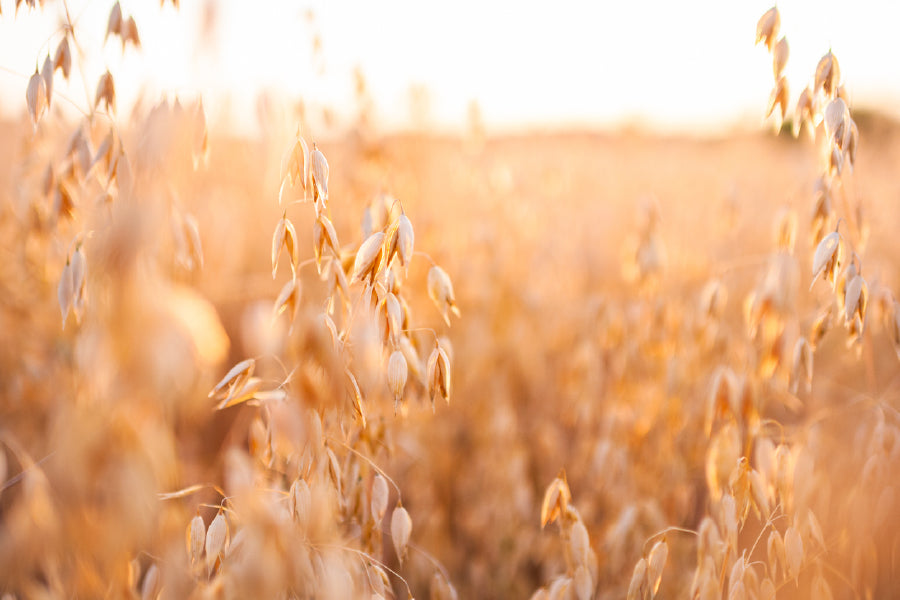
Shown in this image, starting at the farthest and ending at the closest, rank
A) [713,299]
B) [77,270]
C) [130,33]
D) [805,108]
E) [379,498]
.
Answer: [713,299] → [805,108] → [379,498] → [130,33] → [77,270]

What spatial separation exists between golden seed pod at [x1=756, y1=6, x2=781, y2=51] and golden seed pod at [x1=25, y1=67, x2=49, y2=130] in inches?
52.2

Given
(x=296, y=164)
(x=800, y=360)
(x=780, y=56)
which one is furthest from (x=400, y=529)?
(x=780, y=56)

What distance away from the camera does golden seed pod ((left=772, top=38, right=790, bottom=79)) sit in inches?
47.8

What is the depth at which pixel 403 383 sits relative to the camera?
3.07ft

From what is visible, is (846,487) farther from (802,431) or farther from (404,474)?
(404,474)

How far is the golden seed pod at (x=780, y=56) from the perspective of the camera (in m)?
1.21

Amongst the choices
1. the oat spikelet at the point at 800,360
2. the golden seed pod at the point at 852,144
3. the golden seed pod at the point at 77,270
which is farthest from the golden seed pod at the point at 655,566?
the golden seed pod at the point at 77,270

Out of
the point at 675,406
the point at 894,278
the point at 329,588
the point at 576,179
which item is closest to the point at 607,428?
the point at 675,406

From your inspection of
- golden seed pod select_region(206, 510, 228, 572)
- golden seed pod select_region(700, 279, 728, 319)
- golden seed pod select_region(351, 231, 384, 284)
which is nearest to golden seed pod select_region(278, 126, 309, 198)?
golden seed pod select_region(351, 231, 384, 284)

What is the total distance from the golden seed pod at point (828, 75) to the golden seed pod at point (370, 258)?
904 mm

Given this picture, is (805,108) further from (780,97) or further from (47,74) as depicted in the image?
(47,74)

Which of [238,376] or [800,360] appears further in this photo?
[800,360]

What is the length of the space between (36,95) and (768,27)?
1.36m

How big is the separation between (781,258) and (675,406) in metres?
0.84
